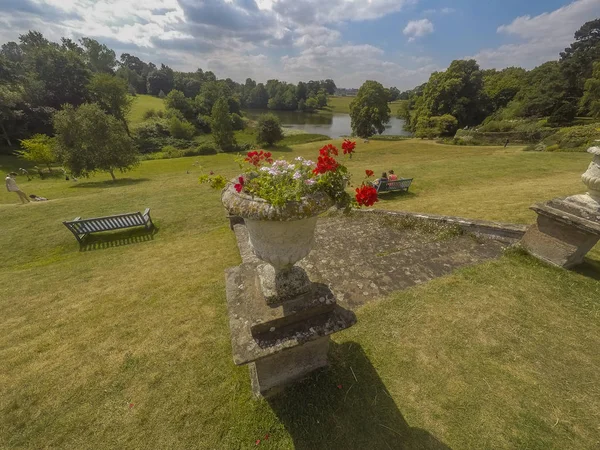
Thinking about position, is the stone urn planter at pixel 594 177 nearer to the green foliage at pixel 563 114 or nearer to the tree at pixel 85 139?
the tree at pixel 85 139

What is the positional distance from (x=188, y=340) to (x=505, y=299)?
5.15m

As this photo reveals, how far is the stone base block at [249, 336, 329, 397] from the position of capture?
269cm

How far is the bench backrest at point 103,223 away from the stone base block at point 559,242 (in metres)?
10.9

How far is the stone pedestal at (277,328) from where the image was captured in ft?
7.72

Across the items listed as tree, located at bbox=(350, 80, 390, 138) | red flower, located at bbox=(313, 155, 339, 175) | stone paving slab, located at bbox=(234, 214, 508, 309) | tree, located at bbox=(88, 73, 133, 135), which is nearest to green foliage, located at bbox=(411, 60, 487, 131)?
tree, located at bbox=(350, 80, 390, 138)

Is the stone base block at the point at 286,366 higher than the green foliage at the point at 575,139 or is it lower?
lower

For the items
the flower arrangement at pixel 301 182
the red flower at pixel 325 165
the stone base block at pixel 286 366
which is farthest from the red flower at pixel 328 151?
the stone base block at pixel 286 366

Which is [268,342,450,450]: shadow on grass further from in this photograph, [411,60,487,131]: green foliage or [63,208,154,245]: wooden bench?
[411,60,487,131]: green foliage

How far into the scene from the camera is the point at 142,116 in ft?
178

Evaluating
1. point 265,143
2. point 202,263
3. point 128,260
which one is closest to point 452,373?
point 202,263

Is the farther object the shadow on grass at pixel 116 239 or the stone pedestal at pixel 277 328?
the shadow on grass at pixel 116 239

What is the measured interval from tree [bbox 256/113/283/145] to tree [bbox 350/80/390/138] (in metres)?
15.8

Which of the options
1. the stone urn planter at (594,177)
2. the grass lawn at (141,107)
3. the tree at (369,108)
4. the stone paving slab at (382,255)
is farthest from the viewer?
the grass lawn at (141,107)

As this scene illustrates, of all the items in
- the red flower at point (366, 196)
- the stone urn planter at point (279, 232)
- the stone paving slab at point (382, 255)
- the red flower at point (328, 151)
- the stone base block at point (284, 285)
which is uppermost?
the red flower at point (328, 151)
